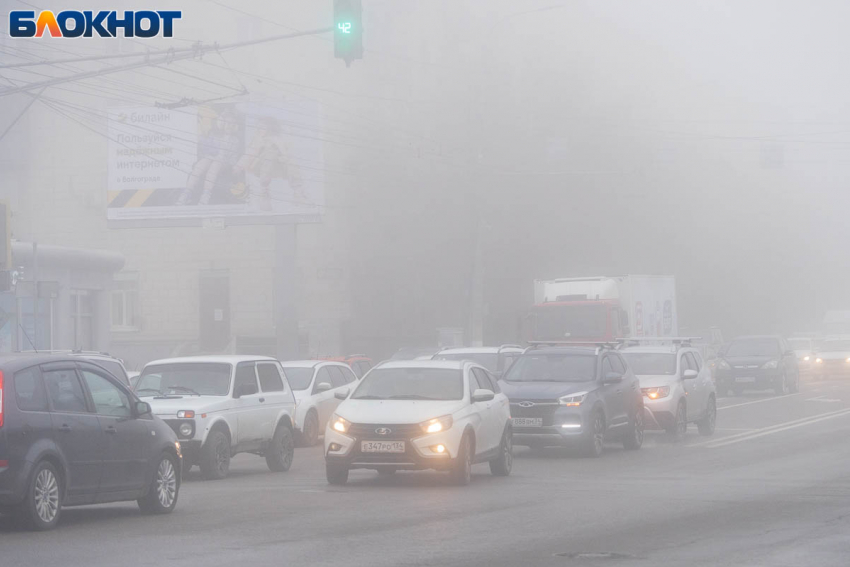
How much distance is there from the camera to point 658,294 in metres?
36.4

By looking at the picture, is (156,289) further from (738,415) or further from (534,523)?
(534,523)

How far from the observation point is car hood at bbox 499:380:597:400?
62.0ft

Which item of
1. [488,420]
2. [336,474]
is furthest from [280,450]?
[488,420]

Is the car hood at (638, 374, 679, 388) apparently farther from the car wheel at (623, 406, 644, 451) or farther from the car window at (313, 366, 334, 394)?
the car window at (313, 366, 334, 394)

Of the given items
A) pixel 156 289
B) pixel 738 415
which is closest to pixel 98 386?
pixel 738 415

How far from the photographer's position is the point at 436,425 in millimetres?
14578

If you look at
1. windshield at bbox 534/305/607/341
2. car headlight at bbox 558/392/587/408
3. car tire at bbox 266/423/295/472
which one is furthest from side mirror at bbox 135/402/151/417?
windshield at bbox 534/305/607/341

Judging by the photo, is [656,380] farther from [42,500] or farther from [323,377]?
[42,500]

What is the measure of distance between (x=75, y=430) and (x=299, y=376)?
1201 centimetres

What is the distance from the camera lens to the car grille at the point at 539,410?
18.8 metres

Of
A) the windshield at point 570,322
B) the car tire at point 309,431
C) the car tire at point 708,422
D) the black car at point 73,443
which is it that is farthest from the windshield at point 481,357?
the black car at point 73,443

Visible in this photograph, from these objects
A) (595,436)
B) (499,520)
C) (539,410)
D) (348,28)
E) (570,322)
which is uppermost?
(348,28)

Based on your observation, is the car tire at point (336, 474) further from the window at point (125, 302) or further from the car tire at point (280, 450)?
the window at point (125, 302)

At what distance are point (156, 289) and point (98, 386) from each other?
159ft
